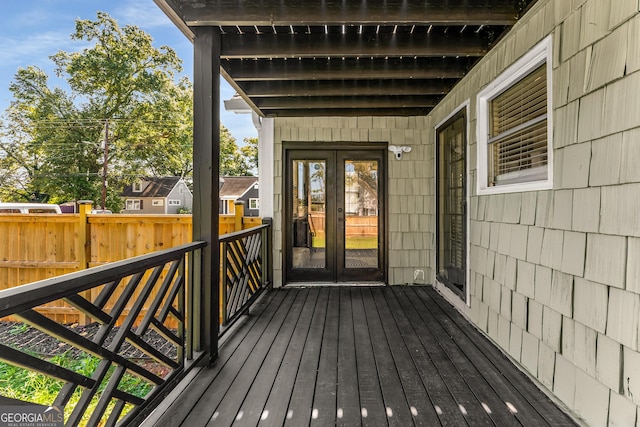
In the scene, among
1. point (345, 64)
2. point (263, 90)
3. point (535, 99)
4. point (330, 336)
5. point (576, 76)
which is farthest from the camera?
point (263, 90)

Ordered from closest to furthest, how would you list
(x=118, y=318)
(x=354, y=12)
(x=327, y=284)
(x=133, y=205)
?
(x=118, y=318)
(x=354, y=12)
(x=327, y=284)
(x=133, y=205)

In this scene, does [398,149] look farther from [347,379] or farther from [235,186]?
[235,186]

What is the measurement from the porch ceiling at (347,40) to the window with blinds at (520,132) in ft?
1.57

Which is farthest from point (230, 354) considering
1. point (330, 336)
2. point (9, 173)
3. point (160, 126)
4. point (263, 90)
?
point (9, 173)

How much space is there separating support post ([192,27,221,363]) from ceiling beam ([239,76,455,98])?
51.8 inches

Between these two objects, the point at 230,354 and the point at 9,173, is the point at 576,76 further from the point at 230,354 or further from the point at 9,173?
the point at 9,173

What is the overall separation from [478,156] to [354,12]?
178cm

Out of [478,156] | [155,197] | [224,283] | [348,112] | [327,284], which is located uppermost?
[348,112]

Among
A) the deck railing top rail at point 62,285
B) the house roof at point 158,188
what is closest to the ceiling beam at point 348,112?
the deck railing top rail at point 62,285

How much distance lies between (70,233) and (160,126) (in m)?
13.0

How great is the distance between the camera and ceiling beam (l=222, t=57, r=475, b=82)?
3297 mm

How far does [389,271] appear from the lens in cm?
486

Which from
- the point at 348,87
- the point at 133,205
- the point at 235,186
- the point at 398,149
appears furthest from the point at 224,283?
the point at 235,186

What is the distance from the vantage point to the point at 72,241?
4121 mm
